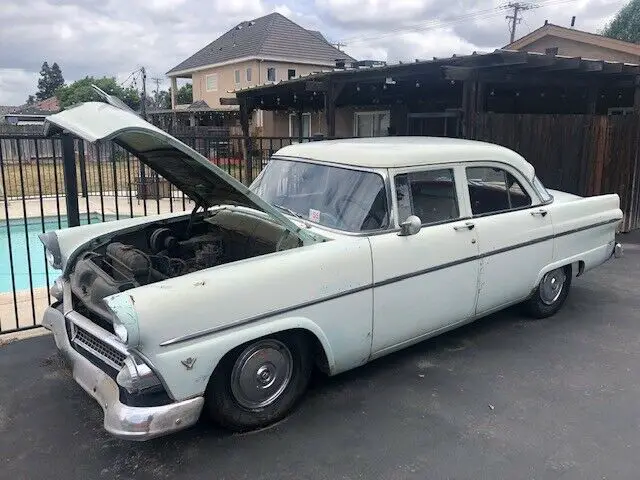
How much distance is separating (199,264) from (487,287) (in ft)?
7.54

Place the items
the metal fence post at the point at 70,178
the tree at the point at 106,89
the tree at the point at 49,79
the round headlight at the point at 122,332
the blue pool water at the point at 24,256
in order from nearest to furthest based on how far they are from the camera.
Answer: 1. the round headlight at the point at 122,332
2. the metal fence post at the point at 70,178
3. the blue pool water at the point at 24,256
4. the tree at the point at 106,89
5. the tree at the point at 49,79

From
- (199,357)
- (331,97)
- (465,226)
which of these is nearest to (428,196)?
(465,226)

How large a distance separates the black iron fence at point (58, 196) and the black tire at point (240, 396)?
192 cm

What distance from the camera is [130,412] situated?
270 cm

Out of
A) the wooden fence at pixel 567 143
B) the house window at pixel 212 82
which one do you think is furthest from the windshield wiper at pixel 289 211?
the house window at pixel 212 82

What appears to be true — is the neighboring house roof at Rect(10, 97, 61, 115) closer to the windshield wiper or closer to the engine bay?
the engine bay

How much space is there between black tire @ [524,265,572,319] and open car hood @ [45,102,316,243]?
8.67 feet

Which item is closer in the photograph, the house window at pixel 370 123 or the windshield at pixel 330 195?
the windshield at pixel 330 195

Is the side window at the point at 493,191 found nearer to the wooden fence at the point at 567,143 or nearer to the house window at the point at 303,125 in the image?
the wooden fence at the point at 567,143

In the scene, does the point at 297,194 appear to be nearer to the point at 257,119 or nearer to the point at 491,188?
the point at 491,188

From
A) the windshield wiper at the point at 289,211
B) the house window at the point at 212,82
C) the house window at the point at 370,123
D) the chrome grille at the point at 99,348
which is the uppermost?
the house window at the point at 212,82

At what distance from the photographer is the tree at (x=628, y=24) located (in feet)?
89.1

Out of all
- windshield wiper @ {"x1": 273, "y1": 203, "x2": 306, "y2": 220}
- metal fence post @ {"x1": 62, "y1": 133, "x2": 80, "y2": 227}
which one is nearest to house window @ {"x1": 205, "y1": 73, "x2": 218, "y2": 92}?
metal fence post @ {"x1": 62, "y1": 133, "x2": 80, "y2": 227}

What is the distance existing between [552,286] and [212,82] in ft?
115
